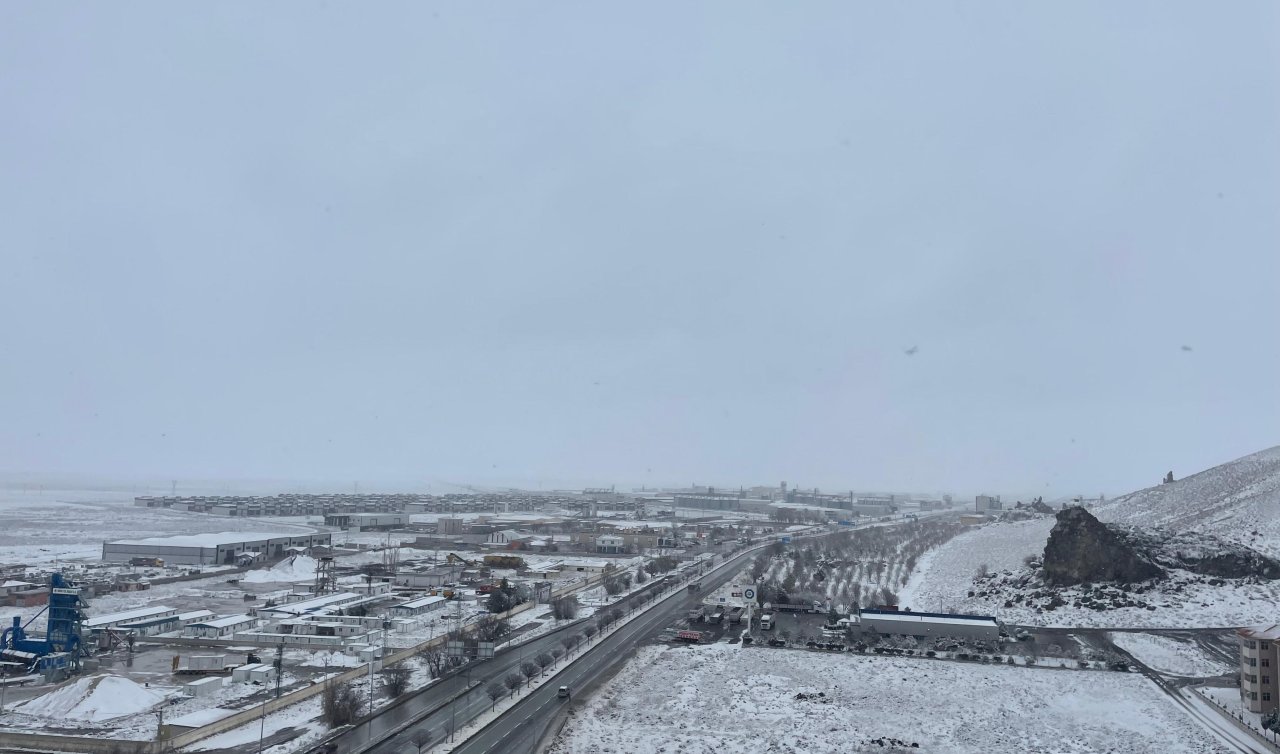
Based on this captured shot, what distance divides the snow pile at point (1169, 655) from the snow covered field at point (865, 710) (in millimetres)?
2646

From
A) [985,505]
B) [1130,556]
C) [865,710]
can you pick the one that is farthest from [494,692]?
[985,505]

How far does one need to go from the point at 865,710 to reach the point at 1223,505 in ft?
184

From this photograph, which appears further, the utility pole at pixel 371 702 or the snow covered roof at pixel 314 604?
the snow covered roof at pixel 314 604

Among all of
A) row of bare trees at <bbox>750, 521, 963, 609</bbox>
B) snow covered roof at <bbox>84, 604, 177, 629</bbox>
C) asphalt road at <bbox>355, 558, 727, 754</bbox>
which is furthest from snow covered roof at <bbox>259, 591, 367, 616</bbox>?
row of bare trees at <bbox>750, 521, 963, 609</bbox>

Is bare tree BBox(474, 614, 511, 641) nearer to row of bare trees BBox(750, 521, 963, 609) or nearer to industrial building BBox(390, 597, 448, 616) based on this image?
industrial building BBox(390, 597, 448, 616)

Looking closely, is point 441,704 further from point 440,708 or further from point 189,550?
point 189,550

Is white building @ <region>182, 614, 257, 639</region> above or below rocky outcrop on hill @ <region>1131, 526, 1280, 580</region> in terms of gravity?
below

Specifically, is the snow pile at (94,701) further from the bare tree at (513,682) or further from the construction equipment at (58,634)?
the bare tree at (513,682)

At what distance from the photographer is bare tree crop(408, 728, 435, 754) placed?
18734mm

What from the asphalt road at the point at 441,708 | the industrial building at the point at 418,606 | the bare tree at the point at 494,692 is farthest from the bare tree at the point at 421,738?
the industrial building at the point at 418,606

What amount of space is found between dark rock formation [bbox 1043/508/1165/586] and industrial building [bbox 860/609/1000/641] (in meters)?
12.9

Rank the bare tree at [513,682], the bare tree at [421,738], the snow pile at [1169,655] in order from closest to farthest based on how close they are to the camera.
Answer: the bare tree at [421,738]
the bare tree at [513,682]
the snow pile at [1169,655]

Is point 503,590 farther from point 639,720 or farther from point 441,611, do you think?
point 639,720

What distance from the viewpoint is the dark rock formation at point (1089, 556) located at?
44.2 m
